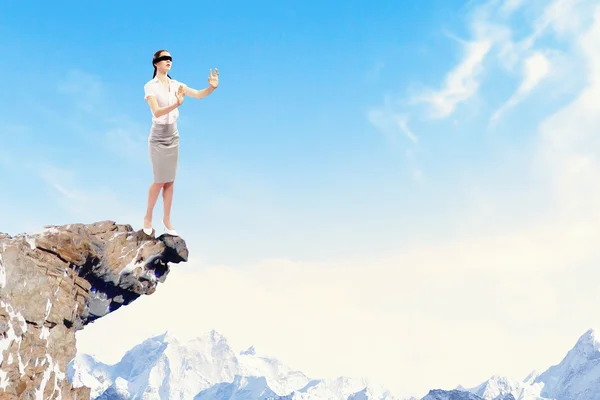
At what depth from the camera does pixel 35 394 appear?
15156 mm

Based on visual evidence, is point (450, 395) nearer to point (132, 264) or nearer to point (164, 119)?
point (132, 264)

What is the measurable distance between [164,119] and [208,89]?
181 cm

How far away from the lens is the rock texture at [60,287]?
15070mm

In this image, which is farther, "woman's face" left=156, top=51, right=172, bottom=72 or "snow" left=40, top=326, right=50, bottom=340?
"snow" left=40, top=326, right=50, bottom=340

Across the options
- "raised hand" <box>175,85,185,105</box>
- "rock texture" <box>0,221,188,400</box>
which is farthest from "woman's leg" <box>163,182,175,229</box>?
"raised hand" <box>175,85,185,105</box>

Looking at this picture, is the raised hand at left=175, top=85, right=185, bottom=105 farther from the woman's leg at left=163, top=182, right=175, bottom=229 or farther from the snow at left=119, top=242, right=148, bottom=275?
the snow at left=119, top=242, right=148, bottom=275

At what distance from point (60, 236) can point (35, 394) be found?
461cm

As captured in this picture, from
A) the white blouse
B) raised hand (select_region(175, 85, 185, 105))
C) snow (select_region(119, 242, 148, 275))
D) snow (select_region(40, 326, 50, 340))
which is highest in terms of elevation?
the white blouse

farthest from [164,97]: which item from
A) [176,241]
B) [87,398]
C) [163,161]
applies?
[87,398]

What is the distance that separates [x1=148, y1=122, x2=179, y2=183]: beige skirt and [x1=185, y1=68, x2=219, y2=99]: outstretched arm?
1214mm

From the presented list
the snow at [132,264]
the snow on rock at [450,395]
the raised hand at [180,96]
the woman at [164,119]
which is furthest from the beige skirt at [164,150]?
the snow on rock at [450,395]

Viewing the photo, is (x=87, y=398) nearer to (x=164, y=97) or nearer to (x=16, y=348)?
(x=16, y=348)

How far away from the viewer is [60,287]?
16.9 metres

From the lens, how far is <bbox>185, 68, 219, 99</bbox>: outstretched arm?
12.1 meters
